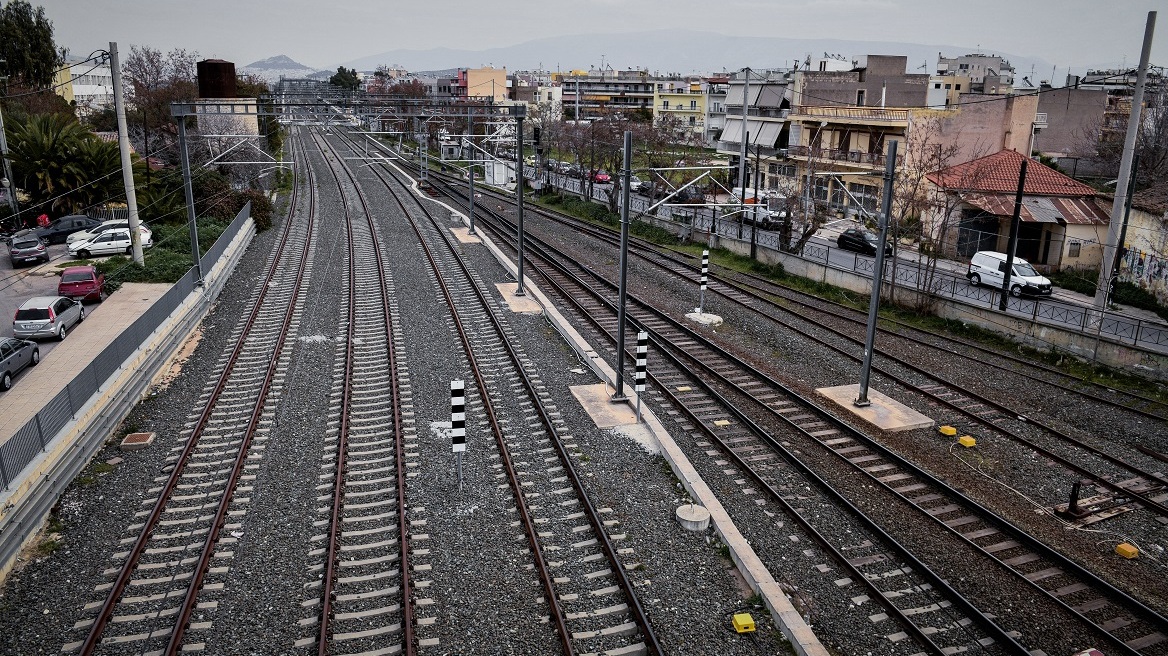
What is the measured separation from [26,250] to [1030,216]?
39296mm

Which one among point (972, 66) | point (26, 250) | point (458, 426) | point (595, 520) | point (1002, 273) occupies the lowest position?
point (595, 520)

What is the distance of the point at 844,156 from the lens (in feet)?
150

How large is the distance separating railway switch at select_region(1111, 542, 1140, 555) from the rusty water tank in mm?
63364

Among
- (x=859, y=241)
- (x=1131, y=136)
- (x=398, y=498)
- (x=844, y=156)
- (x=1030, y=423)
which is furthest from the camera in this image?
(x=844, y=156)

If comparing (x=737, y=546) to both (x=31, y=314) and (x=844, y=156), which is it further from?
(x=844, y=156)

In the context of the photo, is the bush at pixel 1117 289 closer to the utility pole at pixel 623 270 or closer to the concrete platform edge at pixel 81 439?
the utility pole at pixel 623 270

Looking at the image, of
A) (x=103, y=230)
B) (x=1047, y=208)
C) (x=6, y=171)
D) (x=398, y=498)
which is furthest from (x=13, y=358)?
(x=1047, y=208)

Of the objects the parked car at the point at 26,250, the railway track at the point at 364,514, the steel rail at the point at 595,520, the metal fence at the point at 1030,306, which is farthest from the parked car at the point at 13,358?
the metal fence at the point at 1030,306

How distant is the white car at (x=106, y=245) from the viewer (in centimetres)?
3034

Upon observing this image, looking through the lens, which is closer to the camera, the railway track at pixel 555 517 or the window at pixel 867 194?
the railway track at pixel 555 517

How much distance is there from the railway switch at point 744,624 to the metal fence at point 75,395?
9621 mm

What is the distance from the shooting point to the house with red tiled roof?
32375 millimetres

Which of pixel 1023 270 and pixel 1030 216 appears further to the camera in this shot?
pixel 1030 216

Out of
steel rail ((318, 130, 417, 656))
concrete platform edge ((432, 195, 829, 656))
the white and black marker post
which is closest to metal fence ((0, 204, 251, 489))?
steel rail ((318, 130, 417, 656))
